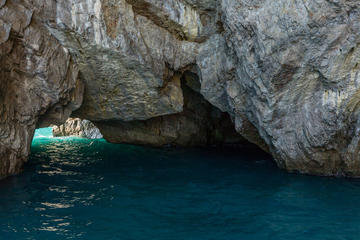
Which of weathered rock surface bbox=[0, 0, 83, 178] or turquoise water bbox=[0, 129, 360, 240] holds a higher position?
weathered rock surface bbox=[0, 0, 83, 178]

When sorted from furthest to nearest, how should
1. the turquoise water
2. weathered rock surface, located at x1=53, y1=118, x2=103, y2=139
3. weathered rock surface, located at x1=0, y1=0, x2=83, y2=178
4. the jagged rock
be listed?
weathered rock surface, located at x1=53, y1=118, x2=103, y2=139 < the jagged rock < weathered rock surface, located at x1=0, y1=0, x2=83, y2=178 < the turquoise water

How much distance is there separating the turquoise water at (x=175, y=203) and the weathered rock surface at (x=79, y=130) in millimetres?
16068

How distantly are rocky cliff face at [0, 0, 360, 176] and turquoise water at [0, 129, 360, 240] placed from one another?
182 centimetres

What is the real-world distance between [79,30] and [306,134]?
403 inches

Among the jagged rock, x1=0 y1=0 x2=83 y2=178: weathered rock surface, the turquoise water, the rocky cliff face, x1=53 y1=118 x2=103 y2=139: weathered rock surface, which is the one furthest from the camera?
x1=53 y1=118 x2=103 y2=139: weathered rock surface

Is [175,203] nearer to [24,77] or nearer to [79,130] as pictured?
[24,77]

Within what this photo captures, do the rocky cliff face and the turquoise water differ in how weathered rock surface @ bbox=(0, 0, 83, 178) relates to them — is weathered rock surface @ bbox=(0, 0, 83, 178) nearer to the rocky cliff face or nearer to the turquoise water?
the rocky cliff face

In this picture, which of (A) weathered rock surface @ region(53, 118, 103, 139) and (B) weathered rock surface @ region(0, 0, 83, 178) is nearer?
(B) weathered rock surface @ region(0, 0, 83, 178)

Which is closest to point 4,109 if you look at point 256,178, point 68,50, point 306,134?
point 68,50

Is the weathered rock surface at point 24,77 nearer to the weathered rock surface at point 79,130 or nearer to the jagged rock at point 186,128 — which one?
the jagged rock at point 186,128

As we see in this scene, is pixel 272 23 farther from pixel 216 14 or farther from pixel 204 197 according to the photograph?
pixel 204 197

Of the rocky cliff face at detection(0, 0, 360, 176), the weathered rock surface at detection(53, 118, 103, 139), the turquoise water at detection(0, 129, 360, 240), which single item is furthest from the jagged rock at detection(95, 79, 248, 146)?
the weathered rock surface at detection(53, 118, 103, 139)

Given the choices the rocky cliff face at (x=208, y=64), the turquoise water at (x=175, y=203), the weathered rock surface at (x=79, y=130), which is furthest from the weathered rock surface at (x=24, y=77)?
the weathered rock surface at (x=79, y=130)

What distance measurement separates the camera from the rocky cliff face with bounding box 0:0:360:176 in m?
11.2
